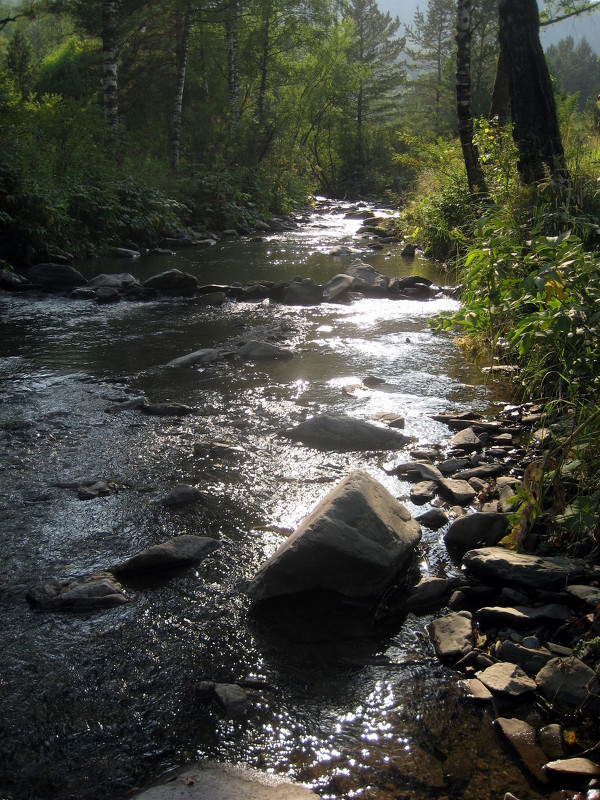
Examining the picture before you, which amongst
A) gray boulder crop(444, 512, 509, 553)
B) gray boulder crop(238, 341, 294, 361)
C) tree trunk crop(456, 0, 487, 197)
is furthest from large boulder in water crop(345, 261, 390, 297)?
gray boulder crop(444, 512, 509, 553)

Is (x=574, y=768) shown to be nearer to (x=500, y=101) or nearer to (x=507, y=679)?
(x=507, y=679)

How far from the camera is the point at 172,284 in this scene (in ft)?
39.4

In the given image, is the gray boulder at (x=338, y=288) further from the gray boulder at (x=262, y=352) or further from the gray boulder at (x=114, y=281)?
the gray boulder at (x=262, y=352)

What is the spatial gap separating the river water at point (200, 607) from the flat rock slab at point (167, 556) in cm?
9

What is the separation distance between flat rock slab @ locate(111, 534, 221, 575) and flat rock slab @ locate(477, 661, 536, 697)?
1.67 m

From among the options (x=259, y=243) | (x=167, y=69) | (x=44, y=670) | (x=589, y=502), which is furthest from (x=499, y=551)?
(x=167, y=69)

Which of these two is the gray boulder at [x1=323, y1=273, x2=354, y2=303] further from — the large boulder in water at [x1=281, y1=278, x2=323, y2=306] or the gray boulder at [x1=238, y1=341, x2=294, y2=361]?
the gray boulder at [x1=238, y1=341, x2=294, y2=361]

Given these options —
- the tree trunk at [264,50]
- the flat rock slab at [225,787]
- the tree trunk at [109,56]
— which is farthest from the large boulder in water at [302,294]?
the tree trunk at [264,50]

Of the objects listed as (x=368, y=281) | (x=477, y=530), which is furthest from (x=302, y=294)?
(x=477, y=530)

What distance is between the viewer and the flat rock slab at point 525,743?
2584 mm

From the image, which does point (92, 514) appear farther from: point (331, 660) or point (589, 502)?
point (589, 502)

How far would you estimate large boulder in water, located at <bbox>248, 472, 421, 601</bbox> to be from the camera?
3.51 metres

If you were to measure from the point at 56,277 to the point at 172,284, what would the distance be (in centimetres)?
203

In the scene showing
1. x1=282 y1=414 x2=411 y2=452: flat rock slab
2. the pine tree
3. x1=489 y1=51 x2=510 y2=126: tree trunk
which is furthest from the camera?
the pine tree
